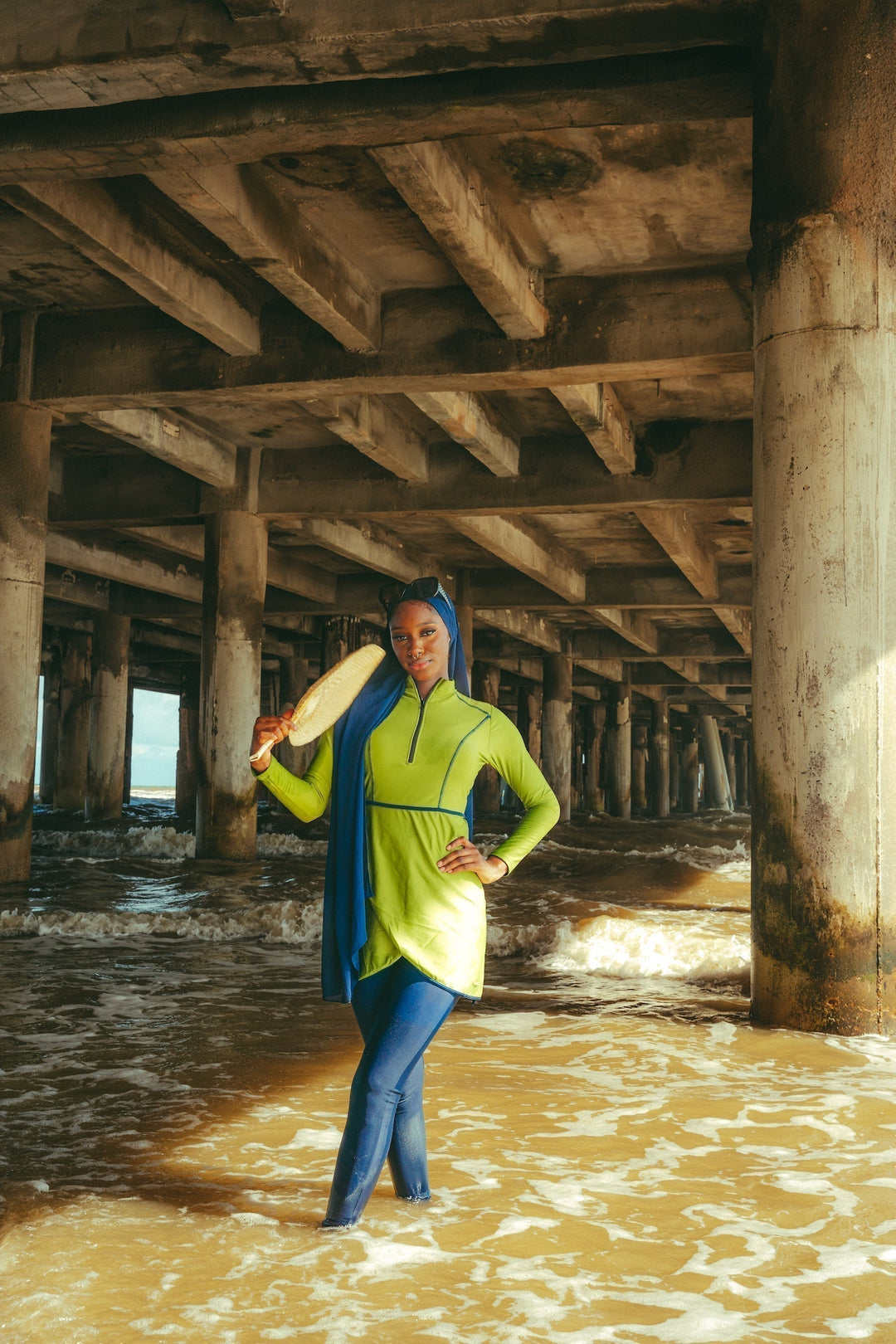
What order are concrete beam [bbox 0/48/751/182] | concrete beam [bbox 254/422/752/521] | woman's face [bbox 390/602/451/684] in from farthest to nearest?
concrete beam [bbox 254/422/752/521] < concrete beam [bbox 0/48/751/182] < woman's face [bbox 390/602/451/684]

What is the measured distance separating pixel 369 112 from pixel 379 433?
6.33 m

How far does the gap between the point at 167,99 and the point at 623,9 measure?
2.79 metres

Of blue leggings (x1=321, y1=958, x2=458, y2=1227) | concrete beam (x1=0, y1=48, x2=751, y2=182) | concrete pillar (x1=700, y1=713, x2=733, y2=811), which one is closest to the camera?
blue leggings (x1=321, y1=958, x2=458, y2=1227)

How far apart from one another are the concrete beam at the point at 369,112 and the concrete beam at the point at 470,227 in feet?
1.78

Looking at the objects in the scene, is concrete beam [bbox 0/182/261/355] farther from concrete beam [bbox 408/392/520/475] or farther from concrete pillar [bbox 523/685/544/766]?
concrete pillar [bbox 523/685/544/766]

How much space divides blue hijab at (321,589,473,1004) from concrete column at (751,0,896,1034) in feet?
9.11

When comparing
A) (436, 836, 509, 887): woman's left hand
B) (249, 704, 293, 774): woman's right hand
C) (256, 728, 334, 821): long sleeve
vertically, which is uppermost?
(249, 704, 293, 774): woman's right hand

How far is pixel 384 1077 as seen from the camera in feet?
9.83

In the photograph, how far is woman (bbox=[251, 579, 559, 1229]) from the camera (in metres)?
3.06

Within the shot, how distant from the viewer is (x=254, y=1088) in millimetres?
4832

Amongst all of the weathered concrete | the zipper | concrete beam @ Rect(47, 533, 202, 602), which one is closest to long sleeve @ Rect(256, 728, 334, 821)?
the zipper

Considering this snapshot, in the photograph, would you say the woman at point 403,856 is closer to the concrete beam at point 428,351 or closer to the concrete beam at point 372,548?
the concrete beam at point 428,351

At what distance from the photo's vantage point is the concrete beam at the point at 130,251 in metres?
8.32

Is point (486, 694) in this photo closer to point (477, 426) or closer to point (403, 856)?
point (477, 426)
